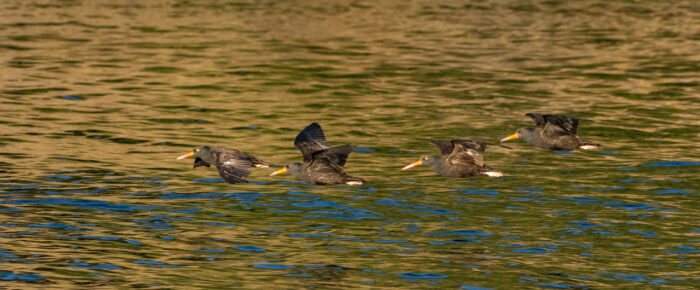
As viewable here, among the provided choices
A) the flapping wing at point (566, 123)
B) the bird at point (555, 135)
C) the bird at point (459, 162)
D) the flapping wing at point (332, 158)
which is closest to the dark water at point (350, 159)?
the bird at point (459, 162)

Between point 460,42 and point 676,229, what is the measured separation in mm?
26845

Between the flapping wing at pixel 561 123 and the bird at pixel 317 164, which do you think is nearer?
the bird at pixel 317 164

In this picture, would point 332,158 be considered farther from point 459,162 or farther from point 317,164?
point 459,162

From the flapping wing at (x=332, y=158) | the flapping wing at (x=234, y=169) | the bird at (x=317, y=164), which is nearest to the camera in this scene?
the flapping wing at (x=234, y=169)

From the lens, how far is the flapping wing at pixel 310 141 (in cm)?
1895

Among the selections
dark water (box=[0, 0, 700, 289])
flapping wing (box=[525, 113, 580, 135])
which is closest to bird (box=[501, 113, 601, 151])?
flapping wing (box=[525, 113, 580, 135])

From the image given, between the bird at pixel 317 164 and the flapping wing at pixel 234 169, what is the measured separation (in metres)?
0.90

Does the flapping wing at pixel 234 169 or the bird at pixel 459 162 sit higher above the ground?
the bird at pixel 459 162

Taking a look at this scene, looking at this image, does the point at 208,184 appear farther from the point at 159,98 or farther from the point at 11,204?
the point at 159,98

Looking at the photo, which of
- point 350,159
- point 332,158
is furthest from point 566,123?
point 332,158

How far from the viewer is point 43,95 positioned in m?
30.6

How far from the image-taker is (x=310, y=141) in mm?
19000

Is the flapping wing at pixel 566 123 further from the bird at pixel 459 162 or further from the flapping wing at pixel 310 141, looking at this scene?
the flapping wing at pixel 310 141

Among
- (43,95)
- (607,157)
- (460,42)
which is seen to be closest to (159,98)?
(43,95)
